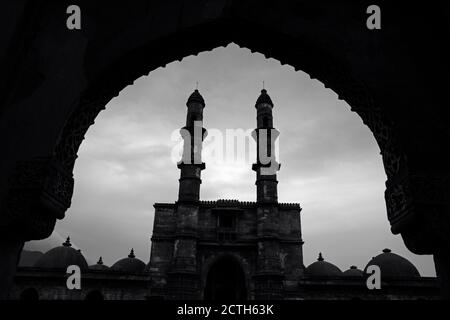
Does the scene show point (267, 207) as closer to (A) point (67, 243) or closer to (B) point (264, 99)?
(B) point (264, 99)

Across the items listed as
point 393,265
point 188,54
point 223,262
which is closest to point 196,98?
point 223,262

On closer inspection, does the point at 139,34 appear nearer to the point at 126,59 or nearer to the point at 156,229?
the point at 126,59

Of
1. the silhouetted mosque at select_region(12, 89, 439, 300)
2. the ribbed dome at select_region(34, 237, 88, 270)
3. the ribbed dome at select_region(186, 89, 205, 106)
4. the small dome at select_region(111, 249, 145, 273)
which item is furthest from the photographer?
the ribbed dome at select_region(186, 89, 205, 106)

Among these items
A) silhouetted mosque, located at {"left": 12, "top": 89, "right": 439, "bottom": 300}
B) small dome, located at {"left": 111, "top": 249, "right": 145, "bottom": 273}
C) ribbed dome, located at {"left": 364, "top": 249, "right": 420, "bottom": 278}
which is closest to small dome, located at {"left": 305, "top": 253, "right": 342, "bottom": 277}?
silhouetted mosque, located at {"left": 12, "top": 89, "right": 439, "bottom": 300}

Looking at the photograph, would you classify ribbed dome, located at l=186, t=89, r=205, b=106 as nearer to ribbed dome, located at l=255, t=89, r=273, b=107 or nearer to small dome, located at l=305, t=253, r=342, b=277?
ribbed dome, located at l=255, t=89, r=273, b=107

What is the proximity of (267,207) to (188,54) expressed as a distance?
16485 millimetres

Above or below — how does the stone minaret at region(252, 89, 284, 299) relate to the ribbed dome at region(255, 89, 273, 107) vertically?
below

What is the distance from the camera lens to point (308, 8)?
3.10 meters

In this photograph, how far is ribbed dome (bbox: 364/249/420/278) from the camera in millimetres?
19277

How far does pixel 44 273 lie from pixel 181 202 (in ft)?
26.0

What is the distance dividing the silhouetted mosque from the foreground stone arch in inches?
608

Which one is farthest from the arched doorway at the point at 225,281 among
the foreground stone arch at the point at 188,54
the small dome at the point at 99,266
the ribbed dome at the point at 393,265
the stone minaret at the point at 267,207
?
the foreground stone arch at the point at 188,54

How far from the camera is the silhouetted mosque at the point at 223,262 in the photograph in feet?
54.5
